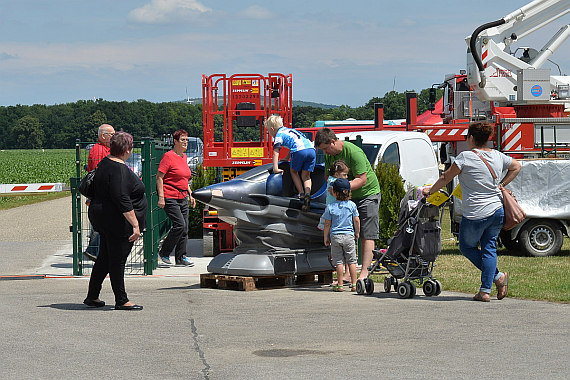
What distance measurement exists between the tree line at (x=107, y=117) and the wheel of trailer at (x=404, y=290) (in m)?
83.9

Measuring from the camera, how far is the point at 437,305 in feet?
31.2

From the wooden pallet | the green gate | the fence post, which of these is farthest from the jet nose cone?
the fence post

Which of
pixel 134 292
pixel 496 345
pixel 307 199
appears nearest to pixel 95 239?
pixel 134 292

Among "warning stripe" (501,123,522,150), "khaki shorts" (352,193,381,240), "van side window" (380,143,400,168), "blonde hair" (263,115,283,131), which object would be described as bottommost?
"khaki shorts" (352,193,381,240)

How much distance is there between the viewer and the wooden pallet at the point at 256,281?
427 inches

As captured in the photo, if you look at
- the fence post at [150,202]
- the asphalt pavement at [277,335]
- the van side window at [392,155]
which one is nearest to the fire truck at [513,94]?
the van side window at [392,155]

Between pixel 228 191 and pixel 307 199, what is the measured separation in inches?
37.0

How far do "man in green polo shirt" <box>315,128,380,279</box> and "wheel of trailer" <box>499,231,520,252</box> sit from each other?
432 centimetres

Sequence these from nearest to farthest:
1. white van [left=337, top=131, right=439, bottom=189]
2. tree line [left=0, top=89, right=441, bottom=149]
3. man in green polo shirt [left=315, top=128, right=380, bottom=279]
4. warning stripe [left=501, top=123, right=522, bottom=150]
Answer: man in green polo shirt [left=315, top=128, right=380, bottom=279] < white van [left=337, top=131, right=439, bottom=189] < warning stripe [left=501, top=123, right=522, bottom=150] < tree line [left=0, top=89, right=441, bottom=149]

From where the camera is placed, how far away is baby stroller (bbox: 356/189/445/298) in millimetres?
9984

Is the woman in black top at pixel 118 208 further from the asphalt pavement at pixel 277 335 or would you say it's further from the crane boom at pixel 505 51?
the crane boom at pixel 505 51

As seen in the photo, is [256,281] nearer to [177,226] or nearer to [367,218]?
[367,218]

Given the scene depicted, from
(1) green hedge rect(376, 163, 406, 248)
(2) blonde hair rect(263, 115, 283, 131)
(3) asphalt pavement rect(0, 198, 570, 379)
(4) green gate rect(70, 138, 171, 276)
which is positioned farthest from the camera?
(1) green hedge rect(376, 163, 406, 248)

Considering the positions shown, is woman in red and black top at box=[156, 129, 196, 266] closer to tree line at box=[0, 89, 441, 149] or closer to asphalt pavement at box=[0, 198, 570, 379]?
asphalt pavement at box=[0, 198, 570, 379]
